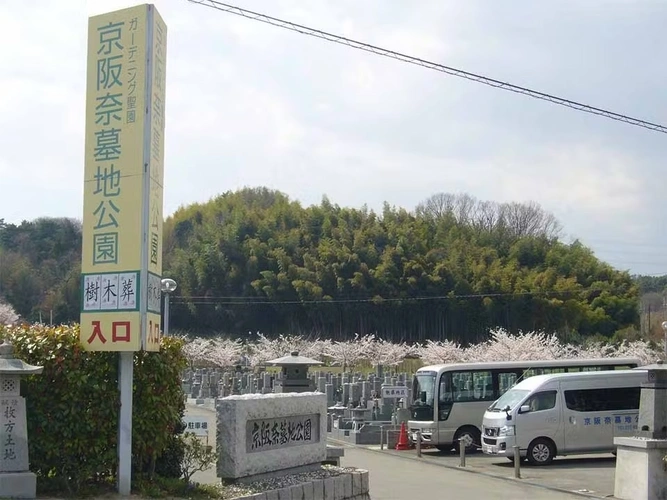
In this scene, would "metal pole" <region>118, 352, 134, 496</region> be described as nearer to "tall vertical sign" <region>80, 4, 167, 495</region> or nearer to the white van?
"tall vertical sign" <region>80, 4, 167, 495</region>

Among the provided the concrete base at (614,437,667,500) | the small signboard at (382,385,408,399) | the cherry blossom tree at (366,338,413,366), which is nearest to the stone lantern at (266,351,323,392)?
the concrete base at (614,437,667,500)

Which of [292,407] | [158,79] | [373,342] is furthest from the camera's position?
[373,342]

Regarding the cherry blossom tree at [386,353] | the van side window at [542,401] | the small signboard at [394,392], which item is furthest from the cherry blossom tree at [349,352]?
the van side window at [542,401]

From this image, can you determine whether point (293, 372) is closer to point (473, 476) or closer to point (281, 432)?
point (473, 476)

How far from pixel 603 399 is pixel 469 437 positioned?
4042mm

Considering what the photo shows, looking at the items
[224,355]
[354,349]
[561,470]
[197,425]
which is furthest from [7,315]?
[197,425]

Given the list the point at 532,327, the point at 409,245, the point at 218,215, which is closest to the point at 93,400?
the point at 532,327

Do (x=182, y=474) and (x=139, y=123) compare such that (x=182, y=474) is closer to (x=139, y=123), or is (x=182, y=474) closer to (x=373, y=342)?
(x=139, y=123)

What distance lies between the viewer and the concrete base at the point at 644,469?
13.5 metres

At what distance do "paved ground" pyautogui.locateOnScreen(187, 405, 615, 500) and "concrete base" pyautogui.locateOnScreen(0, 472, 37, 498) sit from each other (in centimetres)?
399

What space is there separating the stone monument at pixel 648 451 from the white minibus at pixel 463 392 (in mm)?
8863

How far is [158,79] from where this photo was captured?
10430mm

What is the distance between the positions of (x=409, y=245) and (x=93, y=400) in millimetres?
63229

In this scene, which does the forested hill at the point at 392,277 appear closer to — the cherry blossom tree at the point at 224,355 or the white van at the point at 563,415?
the cherry blossom tree at the point at 224,355
